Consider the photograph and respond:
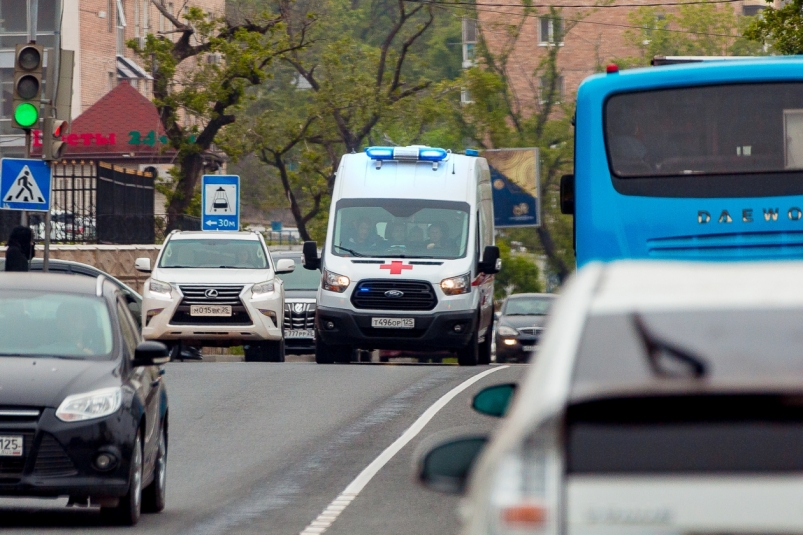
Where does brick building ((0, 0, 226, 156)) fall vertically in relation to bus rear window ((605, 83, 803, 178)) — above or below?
above

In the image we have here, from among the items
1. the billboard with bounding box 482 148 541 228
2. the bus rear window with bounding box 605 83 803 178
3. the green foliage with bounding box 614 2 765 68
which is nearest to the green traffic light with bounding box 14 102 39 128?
the bus rear window with bounding box 605 83 803 178

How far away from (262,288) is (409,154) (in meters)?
2.88

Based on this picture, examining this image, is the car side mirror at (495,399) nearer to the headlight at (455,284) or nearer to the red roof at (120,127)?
the headlight at (455,284)

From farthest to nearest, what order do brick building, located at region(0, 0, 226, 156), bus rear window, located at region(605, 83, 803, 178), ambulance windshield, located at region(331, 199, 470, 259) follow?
brick building, located at region(0, 0, 226, 156) → ambulance windshield, located at region(331, 199, 470, 259) → bus rear window, located at region(605, 83, 803, 178)

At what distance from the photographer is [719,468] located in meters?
3.02

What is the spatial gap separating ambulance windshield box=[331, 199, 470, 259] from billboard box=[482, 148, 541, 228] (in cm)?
2287

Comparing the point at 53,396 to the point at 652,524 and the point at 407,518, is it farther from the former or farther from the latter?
the point at 652,524

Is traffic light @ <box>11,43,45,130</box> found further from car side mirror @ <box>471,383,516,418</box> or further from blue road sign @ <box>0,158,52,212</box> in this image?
car side mirror @ <box>471,383,516,418</box>

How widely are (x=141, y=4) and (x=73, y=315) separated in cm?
5886

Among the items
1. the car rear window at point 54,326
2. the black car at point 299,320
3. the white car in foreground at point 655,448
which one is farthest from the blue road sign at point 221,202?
the white car in foreground at point 655,448

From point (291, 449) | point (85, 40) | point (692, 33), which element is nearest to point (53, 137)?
point (291, 449)

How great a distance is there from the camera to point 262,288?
2350 cm

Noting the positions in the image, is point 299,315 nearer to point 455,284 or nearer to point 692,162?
point 455,284

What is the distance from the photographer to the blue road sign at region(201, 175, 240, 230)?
30297 millimetres
